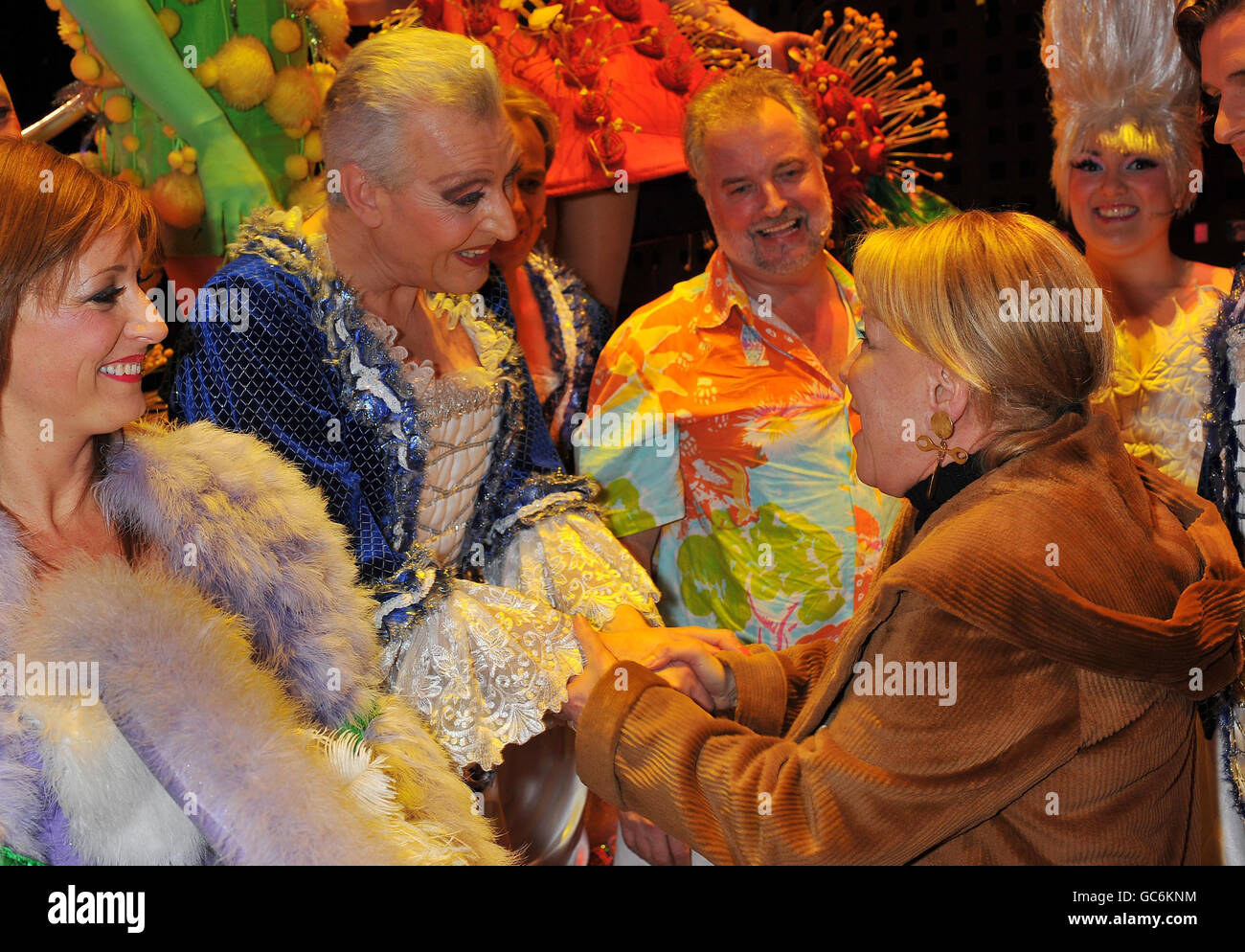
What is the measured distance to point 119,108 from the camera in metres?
2.51

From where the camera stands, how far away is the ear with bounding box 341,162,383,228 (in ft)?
7.15

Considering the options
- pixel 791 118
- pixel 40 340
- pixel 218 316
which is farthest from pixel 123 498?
pixel 791 118

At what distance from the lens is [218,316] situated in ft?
6.81

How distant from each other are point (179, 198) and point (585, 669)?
120 centimetres

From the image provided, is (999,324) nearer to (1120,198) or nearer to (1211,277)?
(1120,198)

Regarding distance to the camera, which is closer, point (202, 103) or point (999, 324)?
point (999, 324)

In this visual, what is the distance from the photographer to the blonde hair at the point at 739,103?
284cm

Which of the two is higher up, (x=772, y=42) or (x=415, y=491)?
(x=772, y=42)

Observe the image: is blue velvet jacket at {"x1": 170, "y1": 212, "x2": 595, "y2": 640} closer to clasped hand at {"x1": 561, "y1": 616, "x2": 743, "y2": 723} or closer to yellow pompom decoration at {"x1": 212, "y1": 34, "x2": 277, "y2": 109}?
clasped hand at {"x1": 561, "y1": 616, "x2": 743, "y2": 723}

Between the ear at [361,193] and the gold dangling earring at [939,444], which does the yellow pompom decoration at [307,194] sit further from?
the gold dangling earring at [939,444]

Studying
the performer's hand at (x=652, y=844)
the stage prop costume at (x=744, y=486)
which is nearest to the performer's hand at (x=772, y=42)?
the stage prop costume at (x=744, y=486)

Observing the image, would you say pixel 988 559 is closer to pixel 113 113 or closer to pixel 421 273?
pixel 421 273

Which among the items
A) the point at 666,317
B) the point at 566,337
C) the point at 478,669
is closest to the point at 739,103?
the point at 666,317

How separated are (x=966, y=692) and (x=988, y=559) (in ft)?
0.53
